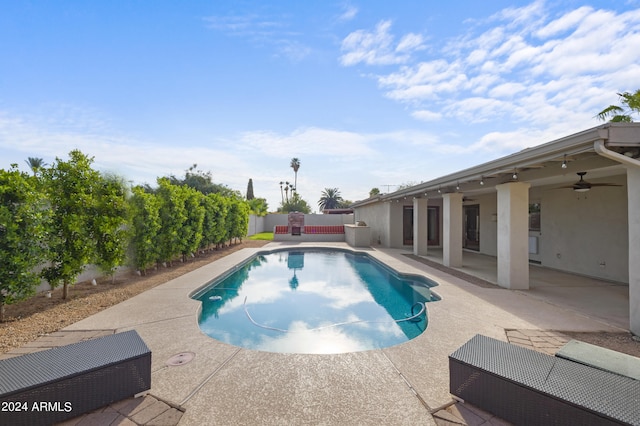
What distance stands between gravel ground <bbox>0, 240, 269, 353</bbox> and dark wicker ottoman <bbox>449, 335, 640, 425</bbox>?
19.3 ft

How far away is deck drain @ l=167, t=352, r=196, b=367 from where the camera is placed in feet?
11.4

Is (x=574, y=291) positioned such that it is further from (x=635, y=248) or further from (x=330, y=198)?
(x=330, y=198)

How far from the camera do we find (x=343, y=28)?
984cm

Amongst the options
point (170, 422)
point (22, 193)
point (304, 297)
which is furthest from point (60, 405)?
point (304, 297)

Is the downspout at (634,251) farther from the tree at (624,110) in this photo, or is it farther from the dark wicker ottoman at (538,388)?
the tree at (624,110)

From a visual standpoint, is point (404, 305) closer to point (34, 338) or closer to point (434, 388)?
point (434, 388)

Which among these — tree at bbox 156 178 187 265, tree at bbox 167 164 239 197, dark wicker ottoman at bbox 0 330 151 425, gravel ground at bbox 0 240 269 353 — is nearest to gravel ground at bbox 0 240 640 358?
gravel ground at bbox 0 240 269 353

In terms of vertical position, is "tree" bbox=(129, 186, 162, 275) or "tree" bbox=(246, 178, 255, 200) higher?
"tree" bbox=(246, 178, 255, 200)

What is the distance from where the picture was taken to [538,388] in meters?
2.26

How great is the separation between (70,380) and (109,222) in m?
5.91

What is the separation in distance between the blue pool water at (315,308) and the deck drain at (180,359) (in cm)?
145

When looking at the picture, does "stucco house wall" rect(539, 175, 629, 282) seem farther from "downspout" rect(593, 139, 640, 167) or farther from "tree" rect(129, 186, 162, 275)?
"tree" rect(129, 186, 162, 275)

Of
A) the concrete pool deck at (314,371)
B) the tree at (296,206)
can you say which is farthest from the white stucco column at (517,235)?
the tree at (296,206)

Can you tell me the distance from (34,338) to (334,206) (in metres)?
57.4
